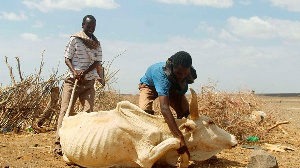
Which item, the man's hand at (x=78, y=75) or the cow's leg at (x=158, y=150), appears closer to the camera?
the cow's leg at (x=158, y=150)

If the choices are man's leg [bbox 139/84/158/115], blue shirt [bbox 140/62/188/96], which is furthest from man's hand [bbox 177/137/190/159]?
man's leg [bbox 139/84/158/115]

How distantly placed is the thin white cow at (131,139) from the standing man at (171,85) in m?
0.22

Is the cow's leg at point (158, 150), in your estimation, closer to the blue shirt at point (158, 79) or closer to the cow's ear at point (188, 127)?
the cow's ear at point (188, 127)

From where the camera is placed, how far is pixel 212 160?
16.3ft

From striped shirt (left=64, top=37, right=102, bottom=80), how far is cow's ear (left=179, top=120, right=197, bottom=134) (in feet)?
6.43

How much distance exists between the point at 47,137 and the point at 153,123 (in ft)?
12.0

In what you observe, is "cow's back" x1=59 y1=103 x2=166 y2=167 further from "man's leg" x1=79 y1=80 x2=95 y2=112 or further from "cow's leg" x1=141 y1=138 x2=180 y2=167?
"man's leg" x1=79 y1=80 x2=95 y2=112

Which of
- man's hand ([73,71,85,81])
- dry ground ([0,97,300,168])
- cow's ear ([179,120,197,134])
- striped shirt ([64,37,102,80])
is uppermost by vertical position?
striped shirt ([64,37,102,80])

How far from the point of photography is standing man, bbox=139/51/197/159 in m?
4.19

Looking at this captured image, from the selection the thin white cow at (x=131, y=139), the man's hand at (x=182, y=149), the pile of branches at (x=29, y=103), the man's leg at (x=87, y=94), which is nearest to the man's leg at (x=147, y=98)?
the thin white cow at (x=131, y=139)

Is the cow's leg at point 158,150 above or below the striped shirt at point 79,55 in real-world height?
below

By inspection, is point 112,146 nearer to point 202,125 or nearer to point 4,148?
point 202,125

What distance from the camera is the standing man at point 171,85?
4.19 m

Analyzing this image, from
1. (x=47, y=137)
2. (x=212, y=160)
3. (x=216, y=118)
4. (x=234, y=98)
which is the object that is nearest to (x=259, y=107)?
(x=234, y=98)
